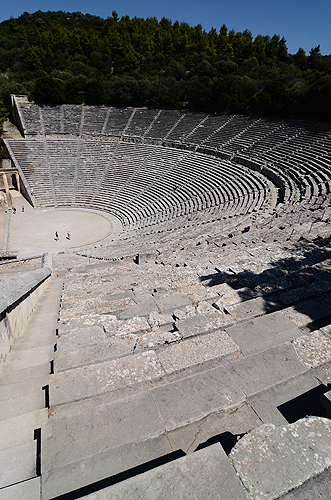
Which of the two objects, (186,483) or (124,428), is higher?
(186,483)

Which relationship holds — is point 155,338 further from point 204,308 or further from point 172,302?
point 172,302

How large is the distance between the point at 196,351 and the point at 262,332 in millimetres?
886

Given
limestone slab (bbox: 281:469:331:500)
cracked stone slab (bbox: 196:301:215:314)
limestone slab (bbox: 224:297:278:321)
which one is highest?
limestone slab (bbox: 224:297:278:321)

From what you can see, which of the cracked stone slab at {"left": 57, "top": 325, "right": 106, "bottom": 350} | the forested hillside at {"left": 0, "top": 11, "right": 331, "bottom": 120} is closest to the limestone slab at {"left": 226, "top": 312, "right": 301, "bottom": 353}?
the cracked stone slab at {"left": 57, "top": 325, "right": 106, "bottom": 350}

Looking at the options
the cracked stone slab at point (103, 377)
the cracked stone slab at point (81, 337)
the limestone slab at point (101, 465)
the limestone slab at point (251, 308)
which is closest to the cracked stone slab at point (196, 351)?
the cracked stone slab at point (103, 377)

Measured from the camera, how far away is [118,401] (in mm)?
2428

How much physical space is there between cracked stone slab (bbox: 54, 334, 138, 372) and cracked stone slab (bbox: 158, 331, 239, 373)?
493mm

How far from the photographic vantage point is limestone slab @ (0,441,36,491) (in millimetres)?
1966

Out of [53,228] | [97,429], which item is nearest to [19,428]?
[97,429]

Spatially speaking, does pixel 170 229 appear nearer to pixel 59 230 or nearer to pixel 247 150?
pixel 59 230

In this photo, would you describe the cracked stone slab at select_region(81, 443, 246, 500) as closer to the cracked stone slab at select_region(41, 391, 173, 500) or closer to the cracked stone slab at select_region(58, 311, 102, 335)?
the cracked stone slab at select_region(41, 391, 173, 500)

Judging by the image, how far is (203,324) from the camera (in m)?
3.67

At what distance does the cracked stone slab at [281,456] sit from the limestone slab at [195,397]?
48 centimetres

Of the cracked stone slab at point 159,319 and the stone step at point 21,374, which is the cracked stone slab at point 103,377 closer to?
the stone step at point 21,374
